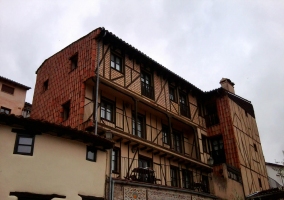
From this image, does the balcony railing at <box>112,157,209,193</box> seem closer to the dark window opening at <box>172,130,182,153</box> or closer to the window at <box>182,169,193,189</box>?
the window at <box>182,169,193,189</box>

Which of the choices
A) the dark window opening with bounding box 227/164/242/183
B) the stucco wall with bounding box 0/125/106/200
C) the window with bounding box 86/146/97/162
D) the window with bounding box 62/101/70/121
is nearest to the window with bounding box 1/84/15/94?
the window with bounding box 62/101/70/121

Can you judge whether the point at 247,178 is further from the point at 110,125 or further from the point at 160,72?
the point at 110,125

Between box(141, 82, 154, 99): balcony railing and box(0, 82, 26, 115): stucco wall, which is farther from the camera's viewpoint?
box(0, 82, 26, 115): stucco wall

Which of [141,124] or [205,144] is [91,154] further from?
[205,144]

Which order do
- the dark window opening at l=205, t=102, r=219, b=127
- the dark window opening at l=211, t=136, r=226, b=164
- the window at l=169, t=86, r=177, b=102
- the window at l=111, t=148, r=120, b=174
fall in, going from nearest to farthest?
1. the window at l=111, t=148, r=120, b=174
2. the window at l=169, t=86, r=177, b=102
3. the dark window opening at l=211, t=136, r=226, b=164
4. the dark window opening at l=205, t=102, r=219, b=127

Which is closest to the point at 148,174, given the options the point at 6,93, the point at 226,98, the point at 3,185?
the point at 3,185

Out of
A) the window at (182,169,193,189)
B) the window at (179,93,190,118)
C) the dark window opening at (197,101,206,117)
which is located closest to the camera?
the window at (182,169,193,189)

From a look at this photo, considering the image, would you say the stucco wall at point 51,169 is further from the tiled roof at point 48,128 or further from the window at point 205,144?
the window at point 205,144

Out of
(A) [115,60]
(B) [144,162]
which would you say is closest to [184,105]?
(B) [144,162]

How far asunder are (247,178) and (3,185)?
61.6 feet

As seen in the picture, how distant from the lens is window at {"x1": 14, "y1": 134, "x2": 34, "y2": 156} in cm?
1202

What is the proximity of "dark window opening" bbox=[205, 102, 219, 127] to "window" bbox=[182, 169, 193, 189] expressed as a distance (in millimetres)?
5449

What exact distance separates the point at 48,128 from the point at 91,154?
2.40 metres

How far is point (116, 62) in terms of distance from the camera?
1973 centimetres
